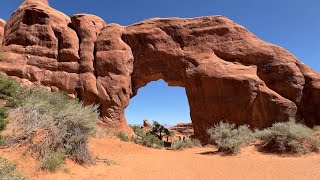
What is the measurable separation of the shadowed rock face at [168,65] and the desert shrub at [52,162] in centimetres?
1305

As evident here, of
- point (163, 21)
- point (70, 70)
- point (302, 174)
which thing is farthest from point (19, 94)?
point (163, 21)

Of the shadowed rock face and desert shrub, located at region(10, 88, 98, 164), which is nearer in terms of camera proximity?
desert shrub, located at region(10, 88, 98, 164)

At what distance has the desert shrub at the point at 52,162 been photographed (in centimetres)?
700

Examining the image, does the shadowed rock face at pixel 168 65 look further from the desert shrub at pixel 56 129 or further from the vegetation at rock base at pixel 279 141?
the desert shrub at pixel 56 129

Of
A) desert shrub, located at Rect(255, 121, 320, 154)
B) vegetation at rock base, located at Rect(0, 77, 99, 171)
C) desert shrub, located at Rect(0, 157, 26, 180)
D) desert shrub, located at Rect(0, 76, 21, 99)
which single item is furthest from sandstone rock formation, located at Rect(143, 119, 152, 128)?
desert shrub, located at Rect(0, 157, 26, 180)

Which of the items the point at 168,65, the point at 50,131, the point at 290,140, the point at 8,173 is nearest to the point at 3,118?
the point at 50,131

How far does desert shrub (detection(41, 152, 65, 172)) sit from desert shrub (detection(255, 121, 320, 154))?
9.62 meters

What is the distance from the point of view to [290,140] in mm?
12281

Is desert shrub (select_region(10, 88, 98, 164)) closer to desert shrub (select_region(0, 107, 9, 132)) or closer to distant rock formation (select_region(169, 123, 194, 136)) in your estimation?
desert shrub (select_region(0, 107, 9, 132))

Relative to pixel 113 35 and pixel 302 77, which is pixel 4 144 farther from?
pixel 302 77

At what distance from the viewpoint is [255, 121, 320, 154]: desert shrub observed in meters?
11.9

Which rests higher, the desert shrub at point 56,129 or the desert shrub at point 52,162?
the desert shrub at point 56,129

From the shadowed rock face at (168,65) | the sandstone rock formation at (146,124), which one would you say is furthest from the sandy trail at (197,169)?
the sandstone rock formation at (146,124)

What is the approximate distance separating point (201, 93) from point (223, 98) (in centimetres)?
183
